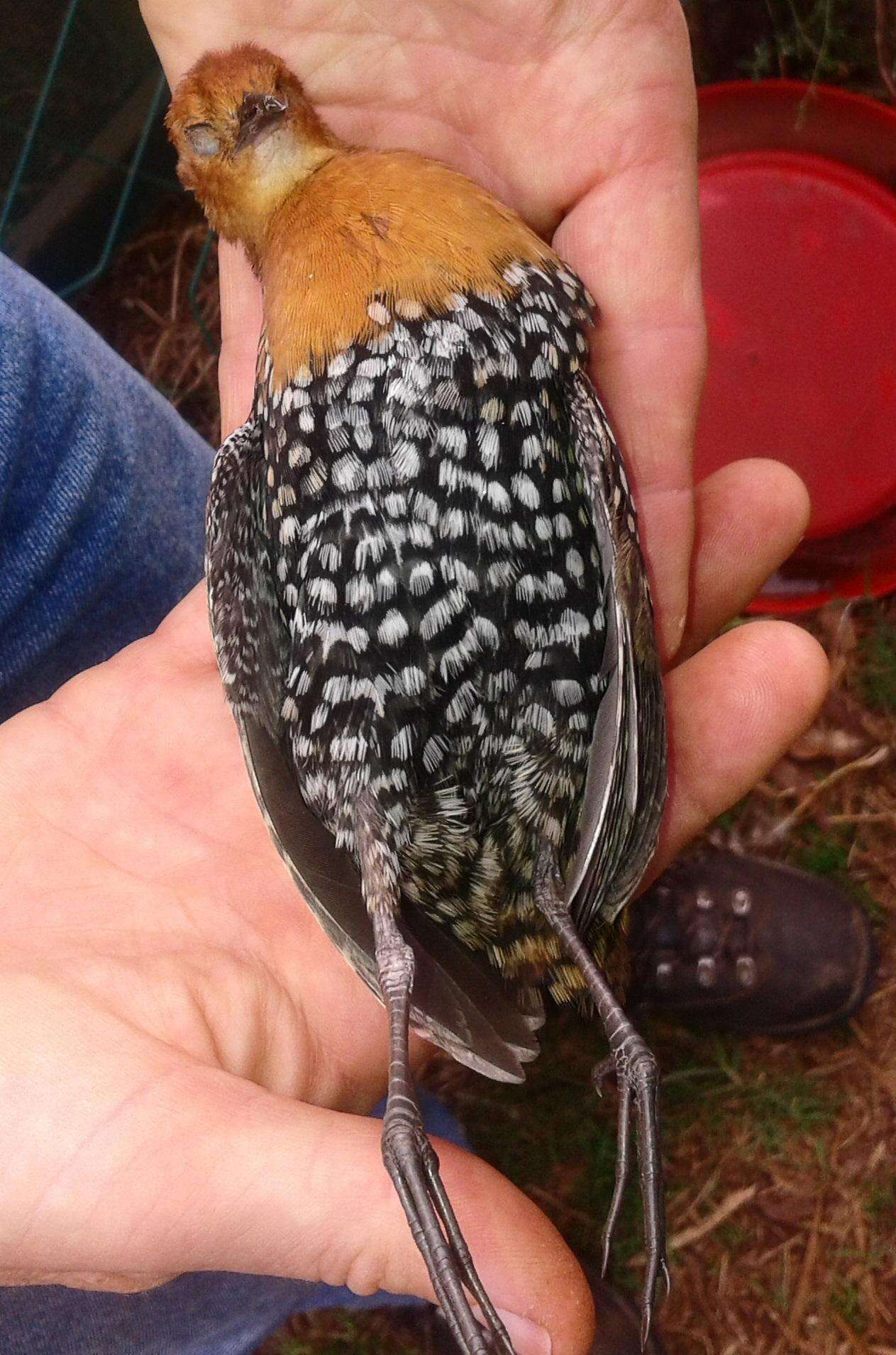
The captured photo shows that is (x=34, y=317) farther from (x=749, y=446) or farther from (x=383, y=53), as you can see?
(x=749, y=446)

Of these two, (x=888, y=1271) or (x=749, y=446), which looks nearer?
(x=888, y=1271)

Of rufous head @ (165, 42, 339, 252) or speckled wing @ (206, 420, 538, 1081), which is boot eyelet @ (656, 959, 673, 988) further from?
rufous head @ (165, 42, 339, 252)

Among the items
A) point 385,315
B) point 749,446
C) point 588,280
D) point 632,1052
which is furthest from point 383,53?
point 632,1052

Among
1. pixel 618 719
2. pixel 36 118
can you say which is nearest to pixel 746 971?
pixel 618 719

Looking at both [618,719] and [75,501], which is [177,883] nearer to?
[618,719]

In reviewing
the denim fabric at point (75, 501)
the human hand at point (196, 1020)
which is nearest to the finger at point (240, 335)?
the denim fabric at point (75, 501)

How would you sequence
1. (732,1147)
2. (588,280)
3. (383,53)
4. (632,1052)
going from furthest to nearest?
1. (732,1147)
2. (383,53)
3. (588,280)
4. (632,1052)
